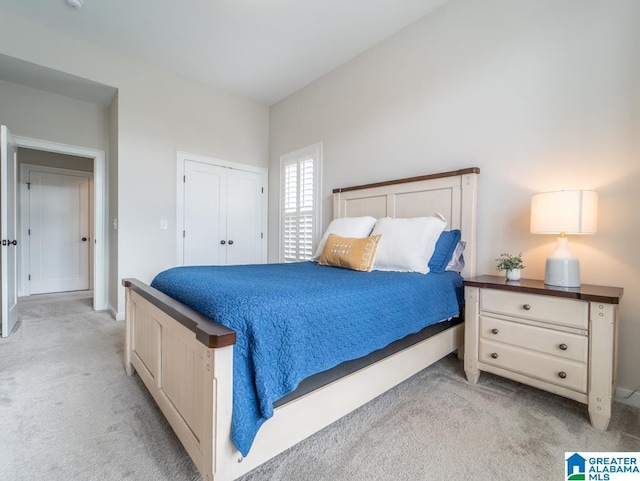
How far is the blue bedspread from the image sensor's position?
1.04 m

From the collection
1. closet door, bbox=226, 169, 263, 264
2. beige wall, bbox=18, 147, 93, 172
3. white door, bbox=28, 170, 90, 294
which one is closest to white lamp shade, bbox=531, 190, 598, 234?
closet door, bbox=226, 169, 263, 264

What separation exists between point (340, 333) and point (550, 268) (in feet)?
4.64

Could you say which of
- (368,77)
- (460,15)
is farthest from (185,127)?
(460,15)

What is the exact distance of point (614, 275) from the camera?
182 cm

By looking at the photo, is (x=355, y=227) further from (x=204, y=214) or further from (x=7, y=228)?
(x=7, y=228)

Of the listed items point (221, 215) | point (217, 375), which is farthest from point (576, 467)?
point (221, 215)

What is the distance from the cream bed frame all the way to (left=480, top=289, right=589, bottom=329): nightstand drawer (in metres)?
0.41

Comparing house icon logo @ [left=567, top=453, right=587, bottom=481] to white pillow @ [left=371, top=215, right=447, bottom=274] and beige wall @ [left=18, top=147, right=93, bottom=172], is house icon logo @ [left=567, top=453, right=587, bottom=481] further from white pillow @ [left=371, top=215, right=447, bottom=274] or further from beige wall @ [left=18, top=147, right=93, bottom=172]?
beige wall @ [left=18, top=147, right=93, bottom=172]

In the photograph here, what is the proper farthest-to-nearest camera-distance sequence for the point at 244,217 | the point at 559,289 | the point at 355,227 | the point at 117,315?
1. the point at 244,217
2. the point at 117,315
3. the point at 355,227
4. the point at 559,289

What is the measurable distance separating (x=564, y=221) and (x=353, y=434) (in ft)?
5.43

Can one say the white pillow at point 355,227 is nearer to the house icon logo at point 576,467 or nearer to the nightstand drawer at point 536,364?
the nightstand drawer at point 536,364

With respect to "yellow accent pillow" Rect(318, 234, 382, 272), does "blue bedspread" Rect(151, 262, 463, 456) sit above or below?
below

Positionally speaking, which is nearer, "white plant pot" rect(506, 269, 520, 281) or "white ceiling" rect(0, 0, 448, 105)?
"white plant pot" rect(506, 269, 520, 281)

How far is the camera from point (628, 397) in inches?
69.6
